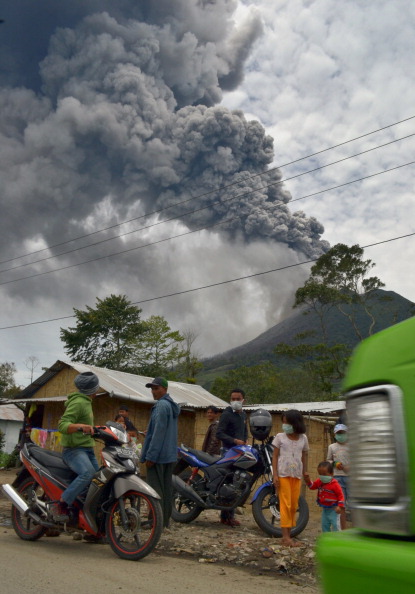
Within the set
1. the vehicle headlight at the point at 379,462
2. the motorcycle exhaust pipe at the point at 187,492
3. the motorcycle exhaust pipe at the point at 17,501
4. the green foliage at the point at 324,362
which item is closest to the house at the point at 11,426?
the green foliage at the point at 324,362

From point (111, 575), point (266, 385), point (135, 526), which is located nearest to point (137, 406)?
point (135, 526)

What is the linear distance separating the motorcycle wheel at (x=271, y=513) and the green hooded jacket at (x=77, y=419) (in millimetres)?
2146

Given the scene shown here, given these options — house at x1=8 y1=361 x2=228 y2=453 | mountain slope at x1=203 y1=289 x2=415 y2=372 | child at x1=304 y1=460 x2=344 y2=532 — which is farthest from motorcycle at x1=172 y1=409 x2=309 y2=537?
mountain slope at x1=203 y1=289 x2=415 y2=372

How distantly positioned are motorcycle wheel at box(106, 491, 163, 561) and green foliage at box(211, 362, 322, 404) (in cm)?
3614

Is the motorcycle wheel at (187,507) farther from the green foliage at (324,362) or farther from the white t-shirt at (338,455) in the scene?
the green foliage at (324,362)

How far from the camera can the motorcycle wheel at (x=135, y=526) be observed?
183 inches

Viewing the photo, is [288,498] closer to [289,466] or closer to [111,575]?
[289,466]

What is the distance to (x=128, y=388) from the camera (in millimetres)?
18062

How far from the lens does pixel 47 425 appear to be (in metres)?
20.0

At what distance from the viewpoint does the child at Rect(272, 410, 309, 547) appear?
18.8 feet

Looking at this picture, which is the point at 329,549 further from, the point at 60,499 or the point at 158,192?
the point at 158,192

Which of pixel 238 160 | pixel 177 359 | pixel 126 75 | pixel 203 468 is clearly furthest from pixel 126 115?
pixel 203 468

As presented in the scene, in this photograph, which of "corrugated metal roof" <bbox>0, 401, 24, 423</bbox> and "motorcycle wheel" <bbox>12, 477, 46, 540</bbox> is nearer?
"motorcycle wheel" <bbox>12, 477, 46, 540</bbox>

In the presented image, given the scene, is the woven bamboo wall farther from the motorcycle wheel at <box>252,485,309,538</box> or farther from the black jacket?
the motorcycle wheel at <box>252,485,309,538</box>
